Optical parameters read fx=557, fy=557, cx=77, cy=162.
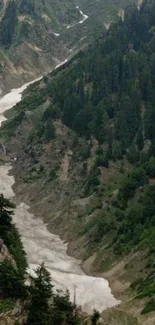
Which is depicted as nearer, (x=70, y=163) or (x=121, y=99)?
(x=70, y=163)

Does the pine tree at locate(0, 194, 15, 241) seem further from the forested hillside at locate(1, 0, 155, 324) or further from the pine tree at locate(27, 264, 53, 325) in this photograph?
the forested hillside at locate(1, 0, 155, 324)

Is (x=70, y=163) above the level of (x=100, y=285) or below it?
above

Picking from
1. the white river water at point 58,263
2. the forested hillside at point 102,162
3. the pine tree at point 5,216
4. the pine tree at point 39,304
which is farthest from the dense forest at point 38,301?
the white river water at point 58,263

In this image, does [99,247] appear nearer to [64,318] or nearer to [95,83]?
[64,318]

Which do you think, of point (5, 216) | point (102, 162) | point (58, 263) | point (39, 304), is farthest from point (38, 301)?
point (102, 162)

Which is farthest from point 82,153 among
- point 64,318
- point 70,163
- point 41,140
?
point 64,318

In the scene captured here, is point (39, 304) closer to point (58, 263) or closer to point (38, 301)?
point (38, 301)

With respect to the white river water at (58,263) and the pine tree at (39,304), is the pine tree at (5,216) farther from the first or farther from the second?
the pine tree at (39,304)
